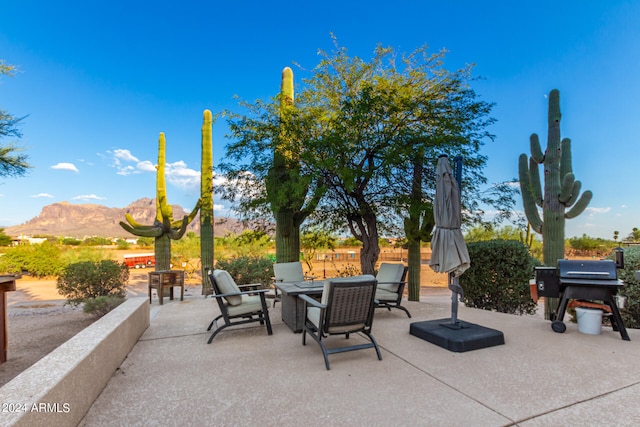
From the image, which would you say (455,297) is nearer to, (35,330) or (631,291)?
(631,291)

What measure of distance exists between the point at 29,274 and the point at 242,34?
20860mm

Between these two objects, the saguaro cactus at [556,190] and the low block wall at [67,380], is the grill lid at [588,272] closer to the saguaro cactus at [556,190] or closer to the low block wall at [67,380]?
the saguaro cactus at [556,190]

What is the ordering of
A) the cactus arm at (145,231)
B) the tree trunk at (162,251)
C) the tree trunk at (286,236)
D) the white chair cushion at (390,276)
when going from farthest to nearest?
the tree trunk at (162,251) < the cactus arm at (145,231) < the tree trunk at (286,236) < the white chair cushion at (390,276)

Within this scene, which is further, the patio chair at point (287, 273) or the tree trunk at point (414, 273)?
the tree trunk at point (414, 273)

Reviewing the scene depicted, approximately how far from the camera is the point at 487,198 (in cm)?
750

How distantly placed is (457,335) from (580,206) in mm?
6733

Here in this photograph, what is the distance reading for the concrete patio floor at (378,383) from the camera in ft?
7.49

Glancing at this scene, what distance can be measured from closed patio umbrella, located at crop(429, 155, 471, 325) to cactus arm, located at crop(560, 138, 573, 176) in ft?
20.6

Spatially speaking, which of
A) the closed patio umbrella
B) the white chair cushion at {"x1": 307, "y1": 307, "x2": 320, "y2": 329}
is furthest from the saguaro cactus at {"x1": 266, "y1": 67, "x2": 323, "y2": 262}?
the white chair cushion at {"x1": 307, "y1": 307, "x2": 320, "y2": 329}

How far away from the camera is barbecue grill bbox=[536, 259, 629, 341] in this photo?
4125mm

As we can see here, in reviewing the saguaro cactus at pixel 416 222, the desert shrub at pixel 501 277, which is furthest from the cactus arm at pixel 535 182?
the saguaro cactus at pixel 416 222

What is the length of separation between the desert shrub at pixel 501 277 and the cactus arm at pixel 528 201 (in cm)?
312

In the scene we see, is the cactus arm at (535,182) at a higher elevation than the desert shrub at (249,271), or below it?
higher

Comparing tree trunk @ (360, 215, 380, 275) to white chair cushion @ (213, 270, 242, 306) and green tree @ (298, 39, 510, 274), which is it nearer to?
green tree @ (298, 39, 510, 274)
